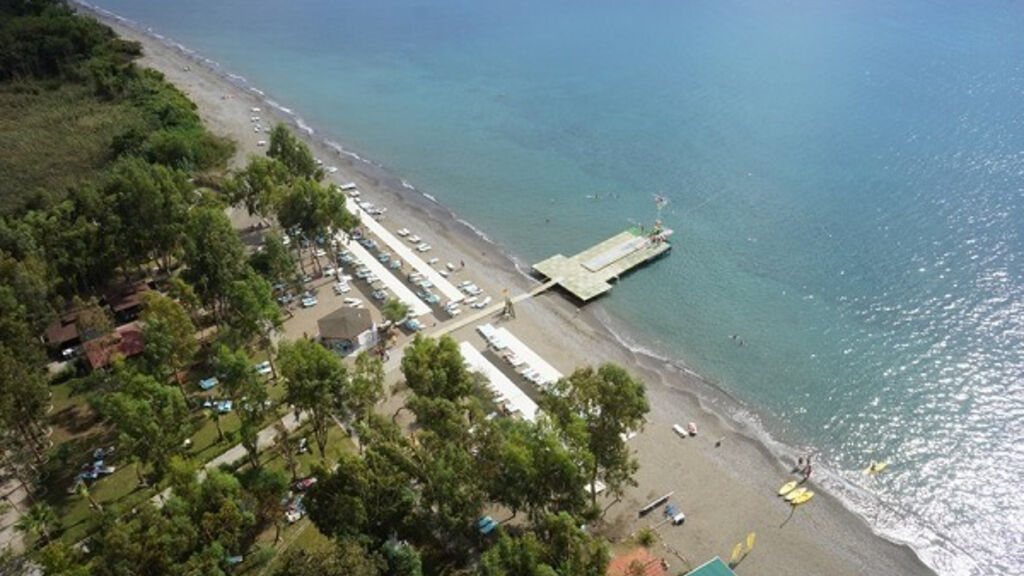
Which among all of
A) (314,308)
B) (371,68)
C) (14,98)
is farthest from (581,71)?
(14,98)

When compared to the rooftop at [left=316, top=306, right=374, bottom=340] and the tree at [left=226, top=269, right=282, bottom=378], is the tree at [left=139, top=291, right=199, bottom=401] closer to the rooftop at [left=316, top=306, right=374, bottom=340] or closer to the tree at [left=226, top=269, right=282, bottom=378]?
the tree at [left=226, top=269, right=282, bottom=378]

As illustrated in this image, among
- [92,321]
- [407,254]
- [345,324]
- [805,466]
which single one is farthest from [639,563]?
[92,321]

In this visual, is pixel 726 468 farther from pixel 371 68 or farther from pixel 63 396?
pixel 371 68

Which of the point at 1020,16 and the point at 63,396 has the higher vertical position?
the point at 1020,16

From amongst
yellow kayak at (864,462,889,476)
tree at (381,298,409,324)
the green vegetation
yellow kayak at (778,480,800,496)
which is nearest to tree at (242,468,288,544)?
the green vegetation

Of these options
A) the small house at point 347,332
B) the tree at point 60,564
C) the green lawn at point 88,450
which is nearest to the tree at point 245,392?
the green lawn at point 88,450
